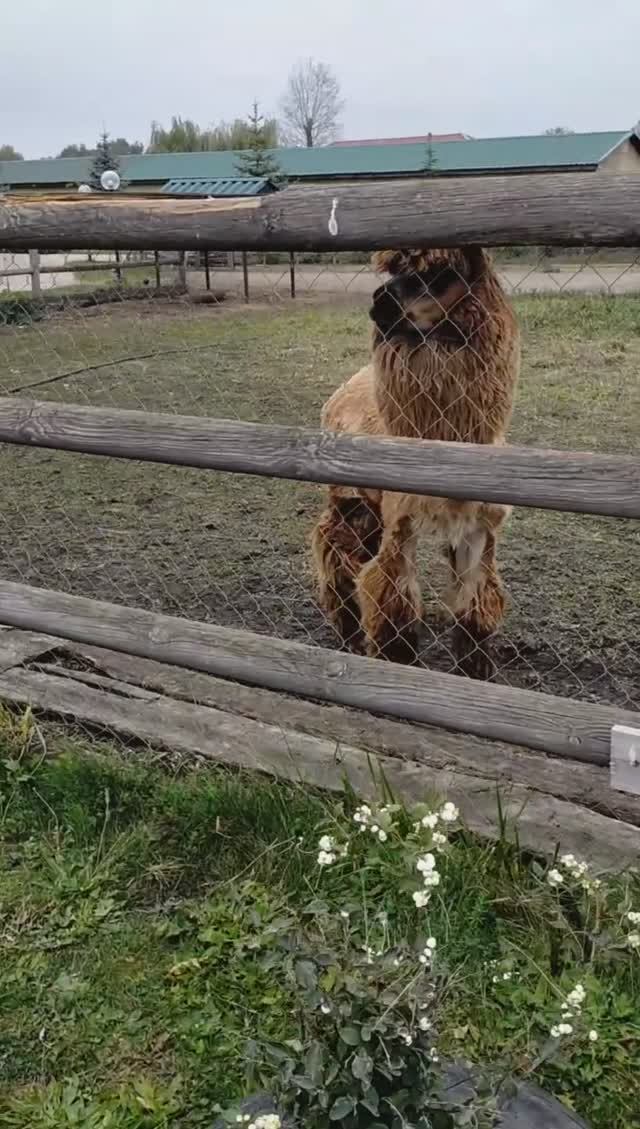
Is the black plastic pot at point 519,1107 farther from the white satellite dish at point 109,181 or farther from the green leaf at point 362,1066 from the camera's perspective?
the white satellite dish at point 109,181

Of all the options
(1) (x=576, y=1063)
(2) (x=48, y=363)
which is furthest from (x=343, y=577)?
(2) (x=48, y=363)

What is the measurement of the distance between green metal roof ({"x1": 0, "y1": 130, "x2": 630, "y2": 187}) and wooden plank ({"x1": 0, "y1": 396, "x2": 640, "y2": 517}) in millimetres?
19127

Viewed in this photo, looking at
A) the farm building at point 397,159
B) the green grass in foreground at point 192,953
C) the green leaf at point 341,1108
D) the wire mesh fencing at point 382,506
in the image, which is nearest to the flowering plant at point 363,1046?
the green leaf at point 341,1108

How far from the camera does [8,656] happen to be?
389 centimetres

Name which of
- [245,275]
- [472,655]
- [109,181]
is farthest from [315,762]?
[109,181]

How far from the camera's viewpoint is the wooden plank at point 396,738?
9.78 ft

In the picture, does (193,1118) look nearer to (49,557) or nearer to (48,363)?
(49,557)

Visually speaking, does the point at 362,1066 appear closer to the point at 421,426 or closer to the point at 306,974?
the point at 306,974

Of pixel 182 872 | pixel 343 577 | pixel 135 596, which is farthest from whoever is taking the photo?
pixel 135 596

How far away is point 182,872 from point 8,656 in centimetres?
148

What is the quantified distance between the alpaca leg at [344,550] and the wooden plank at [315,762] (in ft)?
4.03

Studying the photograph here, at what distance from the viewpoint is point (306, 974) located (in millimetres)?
1711

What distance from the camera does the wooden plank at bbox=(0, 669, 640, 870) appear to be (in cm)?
273

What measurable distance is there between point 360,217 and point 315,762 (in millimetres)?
1592
